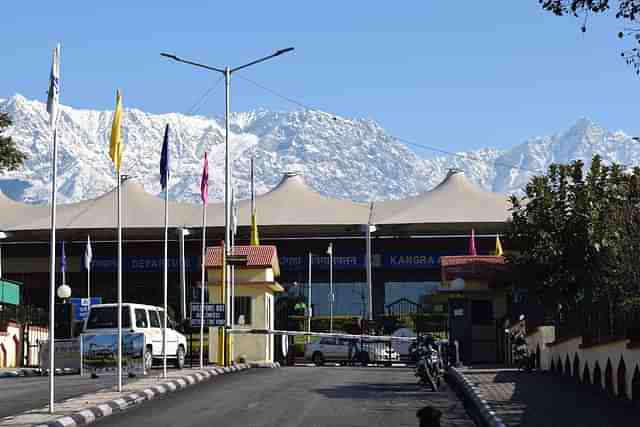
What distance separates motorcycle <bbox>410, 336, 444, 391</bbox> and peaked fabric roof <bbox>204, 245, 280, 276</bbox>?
16923mm

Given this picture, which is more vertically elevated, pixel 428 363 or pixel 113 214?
pixel 113 214

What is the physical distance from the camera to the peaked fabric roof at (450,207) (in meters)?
81.6

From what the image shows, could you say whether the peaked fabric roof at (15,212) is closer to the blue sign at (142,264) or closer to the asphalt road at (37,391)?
the blue sign at (142,264)

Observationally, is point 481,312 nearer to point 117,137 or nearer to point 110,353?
point 110,353

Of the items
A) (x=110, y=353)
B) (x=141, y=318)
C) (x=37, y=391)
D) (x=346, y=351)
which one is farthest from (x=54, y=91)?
(x=346, y=351)

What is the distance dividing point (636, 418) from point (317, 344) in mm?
31190

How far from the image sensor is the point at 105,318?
112 ft

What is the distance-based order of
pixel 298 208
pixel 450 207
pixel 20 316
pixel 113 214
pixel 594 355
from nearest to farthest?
pixel 594 355 < pixel 20 316 < pixel 450 207 < pixel 113 214 < pixel 298 208

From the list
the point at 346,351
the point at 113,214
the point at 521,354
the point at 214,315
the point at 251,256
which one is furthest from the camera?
the point at 113,214

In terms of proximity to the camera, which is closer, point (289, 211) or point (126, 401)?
point (126, 401)

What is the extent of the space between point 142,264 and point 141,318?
53.2 metres

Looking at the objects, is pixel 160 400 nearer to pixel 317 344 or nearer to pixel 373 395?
pixel 373 395

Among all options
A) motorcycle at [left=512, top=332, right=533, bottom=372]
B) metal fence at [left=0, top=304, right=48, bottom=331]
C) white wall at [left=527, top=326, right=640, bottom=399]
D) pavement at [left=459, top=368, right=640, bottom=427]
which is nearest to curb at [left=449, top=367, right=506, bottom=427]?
pavement at [left=459, top=368, right=640, bottom=427]

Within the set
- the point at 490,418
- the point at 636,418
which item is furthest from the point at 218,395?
the point at 636,418
